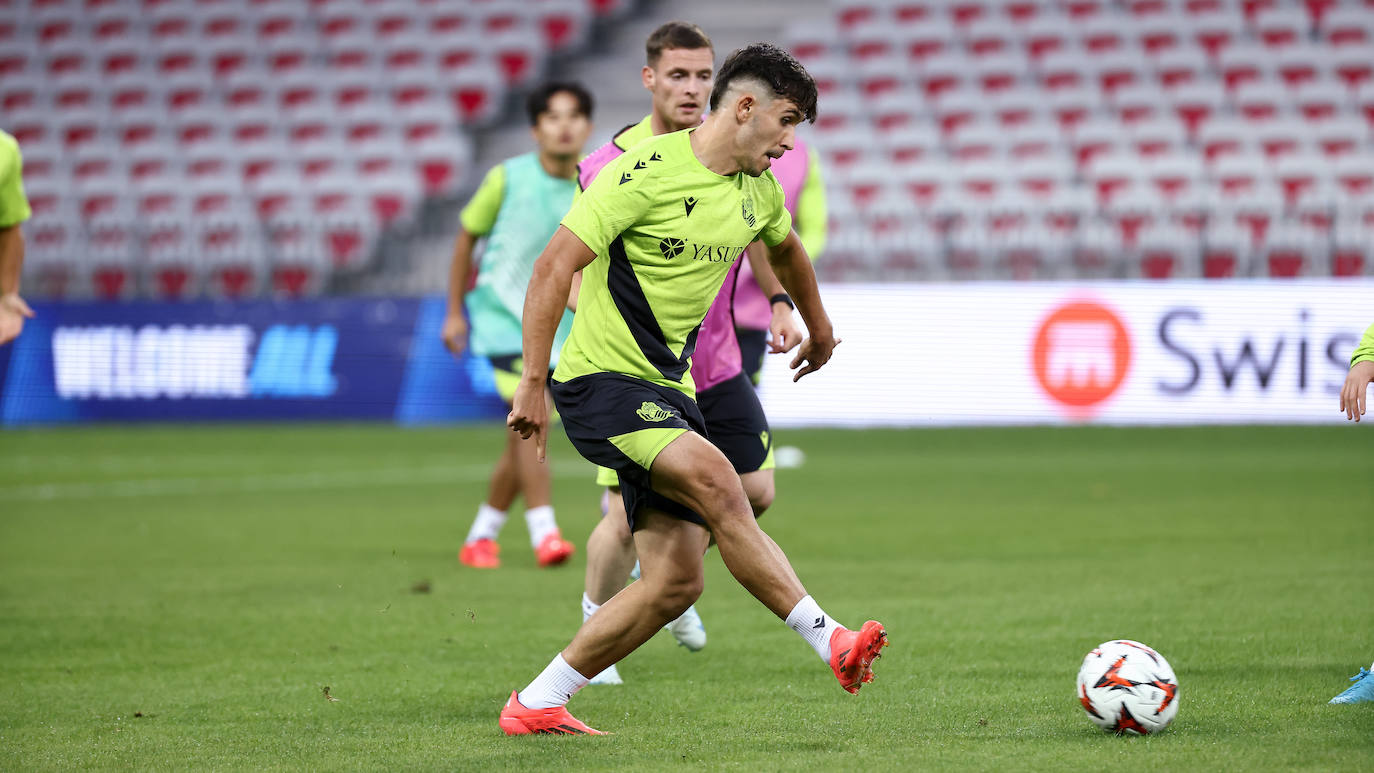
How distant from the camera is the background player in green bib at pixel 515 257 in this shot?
8453 millimetres

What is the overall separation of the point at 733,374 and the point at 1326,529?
17.0ft

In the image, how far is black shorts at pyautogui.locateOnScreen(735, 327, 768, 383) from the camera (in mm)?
6781

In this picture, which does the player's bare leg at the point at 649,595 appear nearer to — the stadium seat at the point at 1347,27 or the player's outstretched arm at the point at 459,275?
the player's outstretched arm at the point at 459,275

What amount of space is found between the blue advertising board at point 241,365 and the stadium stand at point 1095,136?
4555mm

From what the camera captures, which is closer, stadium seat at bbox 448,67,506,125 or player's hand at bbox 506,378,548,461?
player's hand at bbox 506,378,548,461

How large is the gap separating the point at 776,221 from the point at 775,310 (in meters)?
0.86

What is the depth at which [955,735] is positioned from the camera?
4703mm

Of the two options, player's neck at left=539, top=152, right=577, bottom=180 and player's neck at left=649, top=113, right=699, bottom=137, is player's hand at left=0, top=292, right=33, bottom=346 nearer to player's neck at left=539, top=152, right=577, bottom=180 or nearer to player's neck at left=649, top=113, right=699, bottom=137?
player's neck at left=539, top=152, right=577, bottom=180

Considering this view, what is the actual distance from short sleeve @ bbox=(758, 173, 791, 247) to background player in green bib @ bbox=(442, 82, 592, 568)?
360 cm

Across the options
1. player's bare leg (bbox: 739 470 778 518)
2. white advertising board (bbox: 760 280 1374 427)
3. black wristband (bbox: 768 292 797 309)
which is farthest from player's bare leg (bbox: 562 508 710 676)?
white advertising board (bbox: 760 280 1374 427)

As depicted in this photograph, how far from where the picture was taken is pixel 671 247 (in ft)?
15.3

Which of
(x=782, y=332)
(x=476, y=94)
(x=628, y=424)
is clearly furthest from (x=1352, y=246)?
(x=628, y=424)

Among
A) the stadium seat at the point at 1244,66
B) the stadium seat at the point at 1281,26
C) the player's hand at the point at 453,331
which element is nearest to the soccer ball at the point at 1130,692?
the player's hand at the point at 453,331

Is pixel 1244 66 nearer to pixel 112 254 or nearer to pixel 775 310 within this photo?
pixel 112 254
